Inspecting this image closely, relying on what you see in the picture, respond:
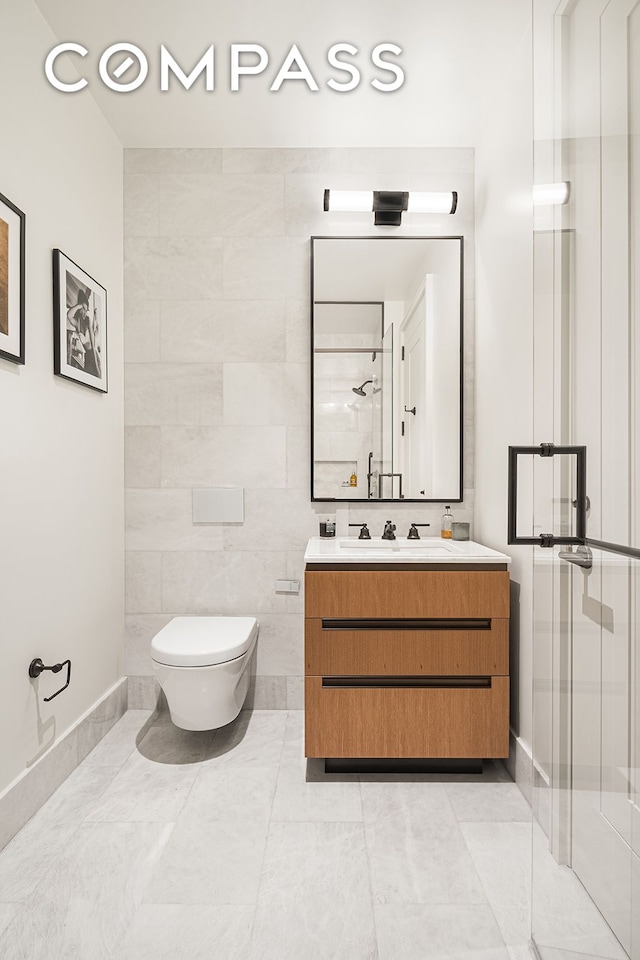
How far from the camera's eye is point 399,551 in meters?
2.27

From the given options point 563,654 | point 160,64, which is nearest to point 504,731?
point 563,654

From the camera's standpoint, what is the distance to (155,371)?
269 centimetres

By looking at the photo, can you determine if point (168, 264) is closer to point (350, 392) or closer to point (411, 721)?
point (350, 392)

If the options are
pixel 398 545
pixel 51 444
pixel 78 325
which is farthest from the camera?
pixel 398 545

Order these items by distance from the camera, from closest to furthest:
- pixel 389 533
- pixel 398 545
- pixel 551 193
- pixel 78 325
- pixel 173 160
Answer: pixel 551 193, pixel 78 325, pixel 398 545, pixel 389 533, pixel 173 160

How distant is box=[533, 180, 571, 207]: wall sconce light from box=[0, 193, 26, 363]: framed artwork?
1.43 m

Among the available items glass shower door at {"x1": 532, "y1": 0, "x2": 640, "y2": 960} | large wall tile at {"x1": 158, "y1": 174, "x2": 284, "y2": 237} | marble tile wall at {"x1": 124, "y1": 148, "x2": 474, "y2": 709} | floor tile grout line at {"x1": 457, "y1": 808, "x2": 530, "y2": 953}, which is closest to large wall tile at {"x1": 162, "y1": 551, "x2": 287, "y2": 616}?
marble tile wall at {"x1": 124, "y1": 148, "x2": 474, "y2": 709}

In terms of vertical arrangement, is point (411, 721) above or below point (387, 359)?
below

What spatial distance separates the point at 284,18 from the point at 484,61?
75cm

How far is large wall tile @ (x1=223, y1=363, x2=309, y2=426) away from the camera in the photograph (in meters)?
2.68

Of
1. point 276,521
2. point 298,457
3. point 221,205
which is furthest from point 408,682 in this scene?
point 221,205

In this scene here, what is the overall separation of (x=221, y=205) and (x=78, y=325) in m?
0.96

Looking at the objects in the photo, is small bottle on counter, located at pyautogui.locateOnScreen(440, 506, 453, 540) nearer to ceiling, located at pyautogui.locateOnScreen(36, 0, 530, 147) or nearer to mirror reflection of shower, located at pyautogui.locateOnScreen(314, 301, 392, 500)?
mirror reflection of shower, located at pyautogui.locateOnScreen(314, 301, 392, 500)

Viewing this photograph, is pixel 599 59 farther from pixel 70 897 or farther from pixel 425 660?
pixel 70 897
